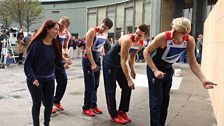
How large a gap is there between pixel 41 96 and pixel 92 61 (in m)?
1.31

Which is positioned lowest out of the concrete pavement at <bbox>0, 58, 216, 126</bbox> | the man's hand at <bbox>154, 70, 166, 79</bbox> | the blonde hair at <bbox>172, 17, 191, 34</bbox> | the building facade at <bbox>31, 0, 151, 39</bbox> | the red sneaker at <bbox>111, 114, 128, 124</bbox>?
the concrete pavement at <bbox>0, 58, 216, 126</bbox>

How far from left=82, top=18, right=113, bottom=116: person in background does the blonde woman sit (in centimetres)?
126

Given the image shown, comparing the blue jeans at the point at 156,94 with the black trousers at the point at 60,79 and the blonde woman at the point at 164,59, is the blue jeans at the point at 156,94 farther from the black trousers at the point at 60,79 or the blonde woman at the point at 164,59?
the black trousers at the point at 60,79

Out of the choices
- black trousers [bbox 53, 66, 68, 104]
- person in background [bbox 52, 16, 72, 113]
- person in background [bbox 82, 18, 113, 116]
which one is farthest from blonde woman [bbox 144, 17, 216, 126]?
black trousers [bbox 53, 66, 68, 104]

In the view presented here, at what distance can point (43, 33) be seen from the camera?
407cm

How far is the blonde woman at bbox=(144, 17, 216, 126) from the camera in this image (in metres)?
3.91

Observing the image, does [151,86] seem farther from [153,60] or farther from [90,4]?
[90,4]

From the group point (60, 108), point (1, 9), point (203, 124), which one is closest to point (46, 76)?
point (60, 108)

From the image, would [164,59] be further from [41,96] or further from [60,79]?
[60,79]

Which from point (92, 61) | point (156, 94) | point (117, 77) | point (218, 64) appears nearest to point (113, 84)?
point (117, 77)

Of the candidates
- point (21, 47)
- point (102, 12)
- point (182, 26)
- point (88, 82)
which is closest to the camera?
point (182, 26)

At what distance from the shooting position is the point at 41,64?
4035mm

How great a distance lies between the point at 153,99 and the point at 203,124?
1.56 meters

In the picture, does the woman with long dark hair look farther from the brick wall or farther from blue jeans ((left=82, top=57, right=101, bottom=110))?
the brick wall
